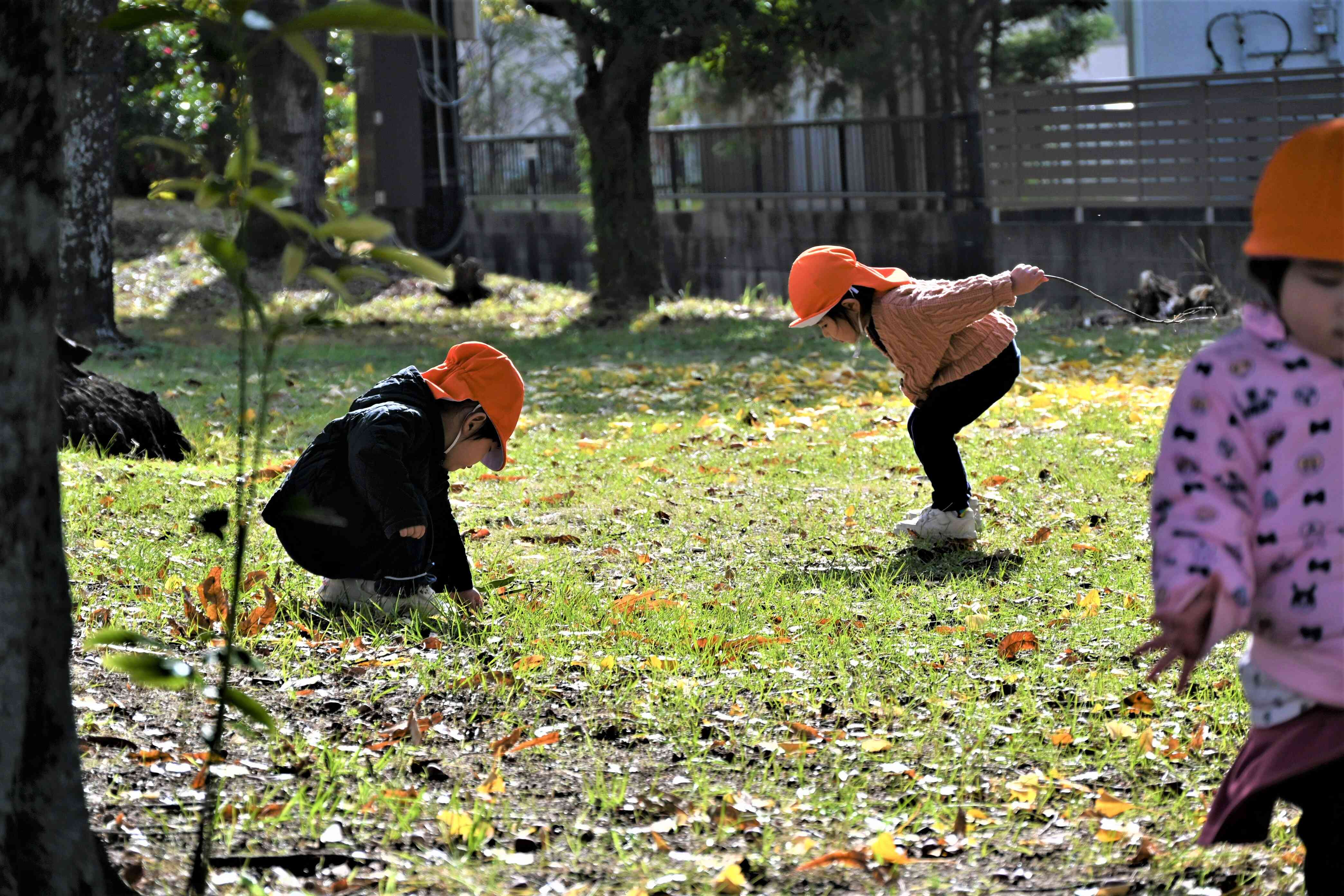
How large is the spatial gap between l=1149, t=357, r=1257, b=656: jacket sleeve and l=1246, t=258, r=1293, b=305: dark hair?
0.51 ft

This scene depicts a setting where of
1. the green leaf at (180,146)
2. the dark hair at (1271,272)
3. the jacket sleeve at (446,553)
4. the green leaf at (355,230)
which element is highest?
the green leaf at (180,146)

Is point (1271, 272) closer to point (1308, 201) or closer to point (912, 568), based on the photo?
point (1308, 201)

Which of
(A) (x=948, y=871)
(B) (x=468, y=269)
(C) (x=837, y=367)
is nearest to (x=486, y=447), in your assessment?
(A) (x=948, y=871)

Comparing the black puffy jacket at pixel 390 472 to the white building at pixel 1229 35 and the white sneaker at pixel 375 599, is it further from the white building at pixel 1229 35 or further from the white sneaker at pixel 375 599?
the white building at pixel 1229 35

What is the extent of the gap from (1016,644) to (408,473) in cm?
181

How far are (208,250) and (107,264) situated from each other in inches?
473

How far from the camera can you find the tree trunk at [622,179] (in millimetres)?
15875

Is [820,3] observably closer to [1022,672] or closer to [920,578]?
[920,578]

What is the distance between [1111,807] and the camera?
9.96 feet

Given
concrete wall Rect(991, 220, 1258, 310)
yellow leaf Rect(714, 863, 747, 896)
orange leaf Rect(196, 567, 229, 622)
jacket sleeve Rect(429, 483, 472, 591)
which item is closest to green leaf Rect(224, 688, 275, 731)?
yellow leaf Rect(714, 863, 747, 896)

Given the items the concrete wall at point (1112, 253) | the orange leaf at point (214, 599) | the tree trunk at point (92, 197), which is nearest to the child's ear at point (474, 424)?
the orange leaf at point (214, 599)

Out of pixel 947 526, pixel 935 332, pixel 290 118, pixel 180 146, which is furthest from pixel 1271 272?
pixel 290 118

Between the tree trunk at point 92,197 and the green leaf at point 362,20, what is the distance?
37.0 ft

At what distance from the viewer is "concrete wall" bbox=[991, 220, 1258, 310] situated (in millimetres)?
14102
